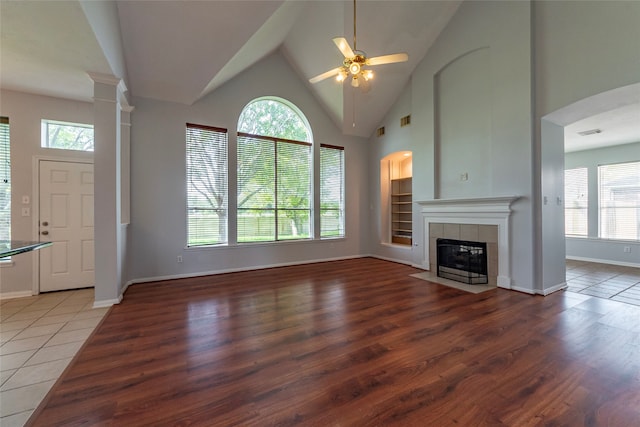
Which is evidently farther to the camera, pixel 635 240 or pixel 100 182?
pixel 635 240

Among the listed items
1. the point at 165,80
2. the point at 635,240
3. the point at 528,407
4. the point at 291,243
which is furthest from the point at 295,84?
the point at 635,240

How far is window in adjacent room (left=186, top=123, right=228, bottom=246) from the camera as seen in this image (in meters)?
4.91

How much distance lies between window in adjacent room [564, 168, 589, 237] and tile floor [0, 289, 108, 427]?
30.7ft

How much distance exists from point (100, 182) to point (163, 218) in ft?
4.53

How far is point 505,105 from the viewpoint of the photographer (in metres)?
4.08

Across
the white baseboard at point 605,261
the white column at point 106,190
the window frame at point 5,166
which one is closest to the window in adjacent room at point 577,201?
the white baseboard at point 605,261

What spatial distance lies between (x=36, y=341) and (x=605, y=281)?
7.82 m

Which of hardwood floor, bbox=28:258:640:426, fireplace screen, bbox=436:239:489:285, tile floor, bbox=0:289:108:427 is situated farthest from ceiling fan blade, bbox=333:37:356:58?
tile floor, bbox=0:289:108:427

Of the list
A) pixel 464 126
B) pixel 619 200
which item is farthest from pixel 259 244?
pixel 619 200

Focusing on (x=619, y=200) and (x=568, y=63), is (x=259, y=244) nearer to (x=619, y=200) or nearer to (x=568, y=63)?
(x=568, y=63)

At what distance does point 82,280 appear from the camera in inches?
162

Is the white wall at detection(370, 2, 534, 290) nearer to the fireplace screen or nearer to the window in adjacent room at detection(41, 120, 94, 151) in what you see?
the fireplace screen

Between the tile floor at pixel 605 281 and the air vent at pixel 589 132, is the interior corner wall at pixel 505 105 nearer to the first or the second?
the tile floor at pixel 605 281

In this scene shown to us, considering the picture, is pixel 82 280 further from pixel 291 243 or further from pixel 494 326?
pixel 494 326
